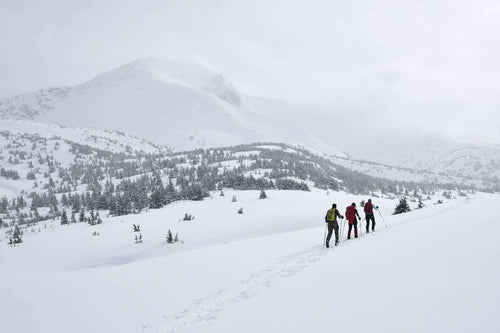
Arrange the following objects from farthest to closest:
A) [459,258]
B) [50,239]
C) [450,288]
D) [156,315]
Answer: [50,239], [156,315], [459,258], [450,288]

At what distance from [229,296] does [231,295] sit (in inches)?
3.6

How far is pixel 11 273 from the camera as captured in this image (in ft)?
70.4

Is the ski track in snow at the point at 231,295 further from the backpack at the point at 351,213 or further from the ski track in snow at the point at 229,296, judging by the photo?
the backpack at the point at 351,213

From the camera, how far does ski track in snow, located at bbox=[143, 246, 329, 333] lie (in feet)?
28.0

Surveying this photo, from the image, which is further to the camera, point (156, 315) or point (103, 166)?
point (103, 166)

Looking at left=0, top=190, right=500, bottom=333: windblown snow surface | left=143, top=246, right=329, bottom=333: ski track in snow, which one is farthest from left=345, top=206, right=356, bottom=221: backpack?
left=143, top=246, right=329, bottom=333: ski track in snow

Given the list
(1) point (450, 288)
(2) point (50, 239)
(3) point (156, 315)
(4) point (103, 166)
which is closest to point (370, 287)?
(1) point (450, 288)

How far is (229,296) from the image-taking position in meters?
9.88

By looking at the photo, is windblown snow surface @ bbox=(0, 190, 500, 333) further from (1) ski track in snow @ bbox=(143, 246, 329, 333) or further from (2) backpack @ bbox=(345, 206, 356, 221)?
(2) backpack @ bbox=(345, 206, 356, 221)

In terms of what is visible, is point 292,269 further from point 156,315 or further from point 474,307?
point 474,307

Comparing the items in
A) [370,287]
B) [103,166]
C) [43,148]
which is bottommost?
[370,287]

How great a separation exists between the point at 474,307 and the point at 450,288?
1214mm

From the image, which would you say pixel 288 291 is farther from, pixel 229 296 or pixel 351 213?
pixel 351 213

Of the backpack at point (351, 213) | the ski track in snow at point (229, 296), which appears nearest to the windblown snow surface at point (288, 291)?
the ski track in snow at point (229, 296)
